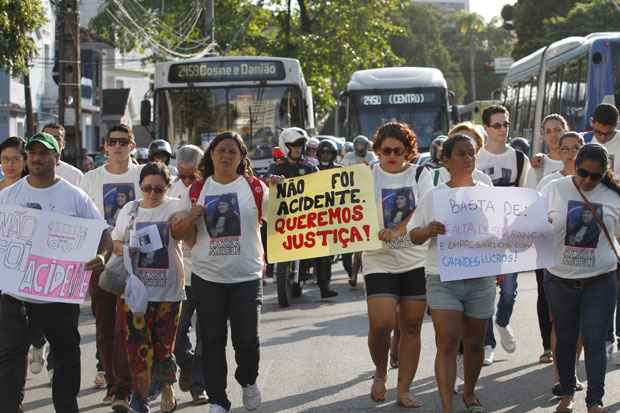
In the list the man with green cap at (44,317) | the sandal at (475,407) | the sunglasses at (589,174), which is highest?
the sunglasses at (589,174)

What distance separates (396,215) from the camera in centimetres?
815

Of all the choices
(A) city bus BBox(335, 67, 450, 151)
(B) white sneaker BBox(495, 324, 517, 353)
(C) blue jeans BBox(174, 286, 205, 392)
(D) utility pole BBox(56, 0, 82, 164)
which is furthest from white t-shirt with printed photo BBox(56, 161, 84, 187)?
(A) city bus BBox(335, 67, 450, 151)

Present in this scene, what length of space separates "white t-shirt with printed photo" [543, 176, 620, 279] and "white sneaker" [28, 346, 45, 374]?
13.7ft

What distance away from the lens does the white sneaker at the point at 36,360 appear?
32.0 feet

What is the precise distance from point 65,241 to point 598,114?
15.6 feet

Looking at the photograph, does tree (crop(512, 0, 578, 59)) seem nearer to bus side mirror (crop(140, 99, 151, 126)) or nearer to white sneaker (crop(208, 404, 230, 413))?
bus side mirror (crop(140, 99, 151, 126))

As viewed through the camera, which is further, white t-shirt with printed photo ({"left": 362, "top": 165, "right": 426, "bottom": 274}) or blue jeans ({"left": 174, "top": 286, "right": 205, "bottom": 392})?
blue jeans ({"left": 174, "top": 286, "right": 205, "bottom": 392})

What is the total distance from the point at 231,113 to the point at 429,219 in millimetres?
12711

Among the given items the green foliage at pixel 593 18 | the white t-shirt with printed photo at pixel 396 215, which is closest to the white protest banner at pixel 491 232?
the white t-shirt with printed photo at pixel 396 215

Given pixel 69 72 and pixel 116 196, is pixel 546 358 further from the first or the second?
pixel 69 72

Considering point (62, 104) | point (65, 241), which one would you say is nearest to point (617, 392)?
point (65, 241)

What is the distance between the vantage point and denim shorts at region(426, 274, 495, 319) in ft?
24.4

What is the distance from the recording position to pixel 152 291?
310 inches

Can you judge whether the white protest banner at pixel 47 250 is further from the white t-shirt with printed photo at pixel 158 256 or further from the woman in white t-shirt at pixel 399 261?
the woman in white t-shirt at pixel 399 261
